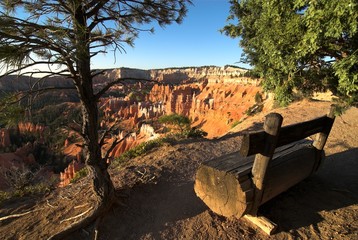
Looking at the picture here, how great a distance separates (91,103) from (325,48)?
3.84 meters

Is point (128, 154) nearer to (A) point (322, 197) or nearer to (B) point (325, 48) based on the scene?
(A) point (322, 197)

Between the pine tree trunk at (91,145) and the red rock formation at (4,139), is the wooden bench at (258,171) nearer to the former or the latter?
the pine tree trunk at (91,145)

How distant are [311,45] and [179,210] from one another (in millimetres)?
3388

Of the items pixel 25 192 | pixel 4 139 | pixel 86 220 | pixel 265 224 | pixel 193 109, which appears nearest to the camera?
pixel 265 224

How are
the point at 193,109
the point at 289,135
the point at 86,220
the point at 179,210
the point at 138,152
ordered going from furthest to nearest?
the point at 193,109 → the point at 138,152 → the point at 179,210 → the point at 86,220 → the point at 289,135

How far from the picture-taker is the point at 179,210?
408 cm

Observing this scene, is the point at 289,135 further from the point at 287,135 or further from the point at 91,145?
the point at 91,145

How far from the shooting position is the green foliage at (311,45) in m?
2.62

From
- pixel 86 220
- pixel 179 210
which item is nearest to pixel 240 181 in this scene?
pixel 179 210

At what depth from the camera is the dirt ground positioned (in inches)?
127

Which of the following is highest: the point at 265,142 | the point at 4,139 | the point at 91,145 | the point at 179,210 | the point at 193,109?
the point at 265,142

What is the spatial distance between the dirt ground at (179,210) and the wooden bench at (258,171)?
1.25ft

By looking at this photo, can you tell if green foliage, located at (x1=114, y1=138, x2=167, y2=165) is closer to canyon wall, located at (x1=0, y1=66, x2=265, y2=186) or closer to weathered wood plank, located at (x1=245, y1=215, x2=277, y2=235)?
weathered wood plank, located at (x1=245, y1=215, x2=277, y2=235)

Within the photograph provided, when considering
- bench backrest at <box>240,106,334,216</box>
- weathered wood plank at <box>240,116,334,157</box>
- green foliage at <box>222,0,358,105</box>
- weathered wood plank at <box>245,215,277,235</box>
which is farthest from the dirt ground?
green foliage at <box>222,0,358,105</box>
